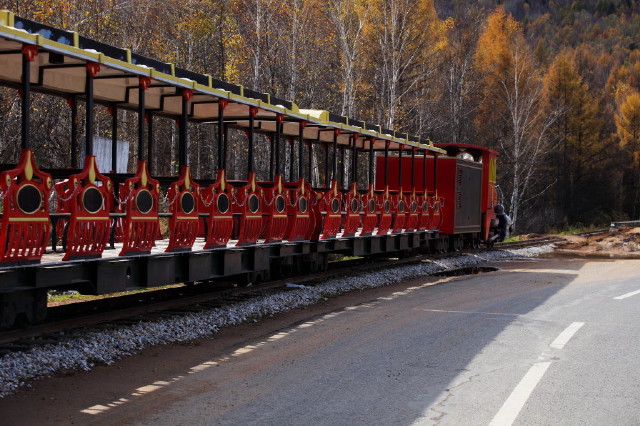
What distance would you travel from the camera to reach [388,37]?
1286 inches

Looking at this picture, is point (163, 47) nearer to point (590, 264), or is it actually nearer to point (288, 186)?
point (288, 186)

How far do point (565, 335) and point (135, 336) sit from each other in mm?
5361

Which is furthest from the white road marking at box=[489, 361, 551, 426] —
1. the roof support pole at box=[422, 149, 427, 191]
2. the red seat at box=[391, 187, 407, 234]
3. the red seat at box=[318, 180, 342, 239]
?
the roof support pole at box=[422, 149, 427, 191]

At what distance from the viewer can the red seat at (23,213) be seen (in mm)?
6723

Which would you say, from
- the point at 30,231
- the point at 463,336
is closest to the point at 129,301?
the point at 30,231

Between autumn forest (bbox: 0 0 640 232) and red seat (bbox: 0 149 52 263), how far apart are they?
8.72 metres

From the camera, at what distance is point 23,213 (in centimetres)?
693

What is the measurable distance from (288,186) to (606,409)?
8.95 meters

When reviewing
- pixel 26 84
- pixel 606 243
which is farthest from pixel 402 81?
pixel 26 84

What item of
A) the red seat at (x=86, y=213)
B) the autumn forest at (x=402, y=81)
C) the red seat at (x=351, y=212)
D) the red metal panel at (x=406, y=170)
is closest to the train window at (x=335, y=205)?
the red seat at (x=351, y=212)

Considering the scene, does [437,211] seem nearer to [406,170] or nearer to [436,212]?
[436,212]

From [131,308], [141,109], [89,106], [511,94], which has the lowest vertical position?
[131,308]

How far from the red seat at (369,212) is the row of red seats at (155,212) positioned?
0.9 inches

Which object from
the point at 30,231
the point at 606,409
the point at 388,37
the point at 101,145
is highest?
the point at 388,37
